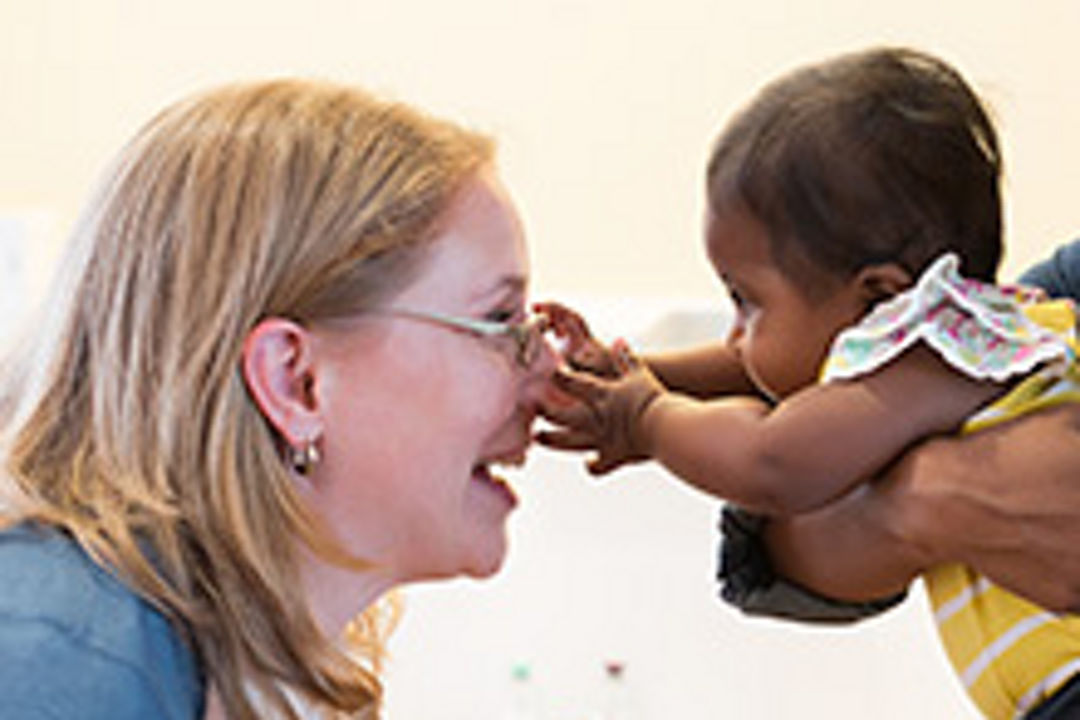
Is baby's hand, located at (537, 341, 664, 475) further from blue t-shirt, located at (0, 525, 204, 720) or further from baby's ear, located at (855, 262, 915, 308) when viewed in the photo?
blue t-shirt, located at (0, 525, 204, 720)

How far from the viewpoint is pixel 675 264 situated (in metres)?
2.60

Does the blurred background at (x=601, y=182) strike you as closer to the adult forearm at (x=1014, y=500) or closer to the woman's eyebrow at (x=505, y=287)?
the woman's eyebrow at (x=505, y=287)

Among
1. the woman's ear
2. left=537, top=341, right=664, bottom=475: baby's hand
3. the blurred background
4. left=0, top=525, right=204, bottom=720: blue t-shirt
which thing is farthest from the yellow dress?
the blurred background

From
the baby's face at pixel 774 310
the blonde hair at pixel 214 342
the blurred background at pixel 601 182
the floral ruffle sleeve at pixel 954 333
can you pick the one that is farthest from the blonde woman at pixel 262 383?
the blurred background at pixel 601 182

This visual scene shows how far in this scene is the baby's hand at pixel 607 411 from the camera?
1255mm

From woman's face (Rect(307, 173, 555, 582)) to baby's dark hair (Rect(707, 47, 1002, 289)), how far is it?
0.22 meters

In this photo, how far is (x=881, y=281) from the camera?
117 centimetres

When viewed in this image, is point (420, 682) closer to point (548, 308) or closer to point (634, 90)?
point (634, 90)

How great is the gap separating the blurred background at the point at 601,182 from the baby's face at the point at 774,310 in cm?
118

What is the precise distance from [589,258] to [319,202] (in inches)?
57.2

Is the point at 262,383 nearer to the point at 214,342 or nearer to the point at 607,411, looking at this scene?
the point at 214,342

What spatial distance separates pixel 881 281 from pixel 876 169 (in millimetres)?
82

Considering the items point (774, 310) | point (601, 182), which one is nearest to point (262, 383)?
point (774, 310)

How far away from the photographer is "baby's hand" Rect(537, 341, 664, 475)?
1.25 metres
